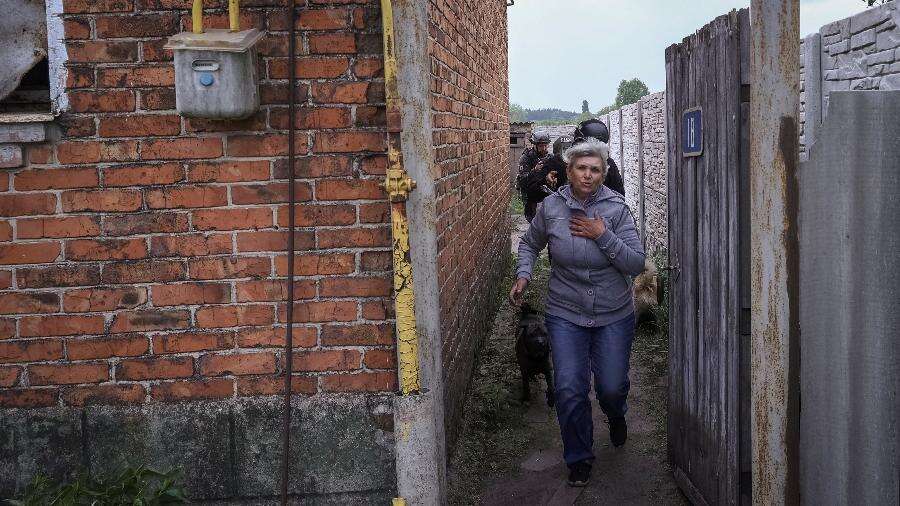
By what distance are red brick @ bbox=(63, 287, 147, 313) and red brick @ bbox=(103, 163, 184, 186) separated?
1.44 feet

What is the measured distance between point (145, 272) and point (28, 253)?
0.46 meters

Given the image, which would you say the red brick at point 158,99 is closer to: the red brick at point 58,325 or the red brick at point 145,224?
the red brick at point 145,224

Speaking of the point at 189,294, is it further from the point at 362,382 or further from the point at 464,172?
the point at 464,172

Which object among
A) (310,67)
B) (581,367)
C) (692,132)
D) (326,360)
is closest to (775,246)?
(692,132)

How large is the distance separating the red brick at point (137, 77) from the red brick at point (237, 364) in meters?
1.13

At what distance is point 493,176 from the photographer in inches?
328

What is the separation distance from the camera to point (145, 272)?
10.6ft

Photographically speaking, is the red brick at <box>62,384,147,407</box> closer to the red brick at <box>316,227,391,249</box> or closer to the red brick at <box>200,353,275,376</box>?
the red brick at <box>200,353,275,376</box>

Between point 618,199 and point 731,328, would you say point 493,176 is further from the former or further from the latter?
Answer: point 731,328

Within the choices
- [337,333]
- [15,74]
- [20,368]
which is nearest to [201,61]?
[15,74]

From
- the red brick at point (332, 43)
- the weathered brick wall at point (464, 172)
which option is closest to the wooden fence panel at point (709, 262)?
the weathered brick wall at point (464, 172)

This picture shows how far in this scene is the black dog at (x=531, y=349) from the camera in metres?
5.54

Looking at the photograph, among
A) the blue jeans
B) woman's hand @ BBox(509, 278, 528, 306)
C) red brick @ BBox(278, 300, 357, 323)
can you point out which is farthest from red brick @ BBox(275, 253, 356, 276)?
the blue jeans

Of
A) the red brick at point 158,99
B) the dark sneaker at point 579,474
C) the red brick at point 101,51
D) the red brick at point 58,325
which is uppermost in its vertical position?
the red brick at point 101,51
